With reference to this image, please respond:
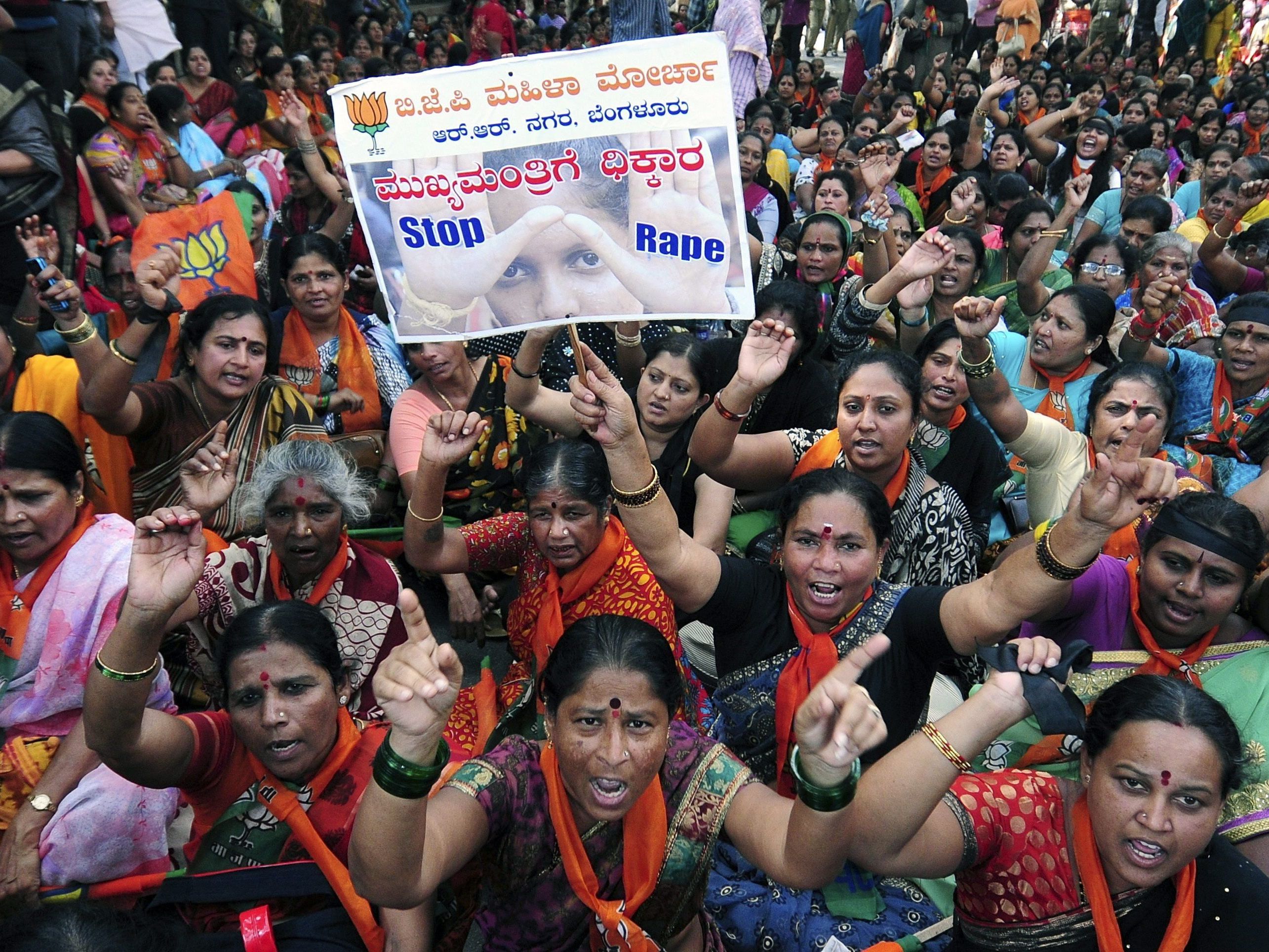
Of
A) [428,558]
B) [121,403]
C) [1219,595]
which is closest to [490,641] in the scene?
[428,558]

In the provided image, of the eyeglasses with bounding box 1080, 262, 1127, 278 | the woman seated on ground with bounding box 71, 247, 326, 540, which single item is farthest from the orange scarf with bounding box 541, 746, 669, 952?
Result: the eyeglasses with bounding box 1080, 262, 1127, 278

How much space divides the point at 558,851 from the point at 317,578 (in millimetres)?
1413

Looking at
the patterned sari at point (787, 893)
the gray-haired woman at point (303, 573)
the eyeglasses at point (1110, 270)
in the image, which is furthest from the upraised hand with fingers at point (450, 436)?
the eyeglasses at point (1110, 270)

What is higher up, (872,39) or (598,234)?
(598,234)

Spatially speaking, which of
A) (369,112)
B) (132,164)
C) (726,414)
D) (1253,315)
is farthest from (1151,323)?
(132,164)

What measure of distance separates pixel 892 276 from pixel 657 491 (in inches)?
73.1

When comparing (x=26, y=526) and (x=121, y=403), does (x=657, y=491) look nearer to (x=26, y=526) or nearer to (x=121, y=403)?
(x=26, y=526)

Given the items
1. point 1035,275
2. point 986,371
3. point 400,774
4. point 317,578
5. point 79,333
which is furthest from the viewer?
point 1035,275

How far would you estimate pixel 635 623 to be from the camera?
221 centimetres

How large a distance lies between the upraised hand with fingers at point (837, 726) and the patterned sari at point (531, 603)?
130cm

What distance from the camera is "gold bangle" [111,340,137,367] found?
3.32 m

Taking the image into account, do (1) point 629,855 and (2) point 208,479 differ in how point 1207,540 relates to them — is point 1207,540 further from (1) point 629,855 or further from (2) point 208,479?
(2) point 208,479

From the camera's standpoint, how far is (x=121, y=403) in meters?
3.41

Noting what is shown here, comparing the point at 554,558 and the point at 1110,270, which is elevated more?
the point at 554,558
